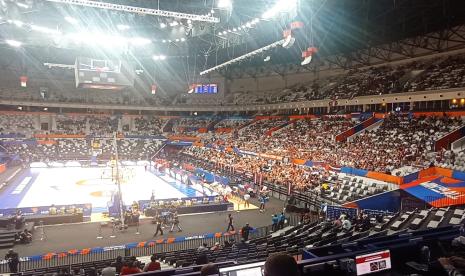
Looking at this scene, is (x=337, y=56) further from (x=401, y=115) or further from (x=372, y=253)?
(x=372, y=253)

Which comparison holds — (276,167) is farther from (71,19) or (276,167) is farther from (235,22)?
(71,19)

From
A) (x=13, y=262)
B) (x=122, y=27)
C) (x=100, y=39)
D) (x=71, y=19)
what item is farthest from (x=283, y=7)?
(x=13, y=262)

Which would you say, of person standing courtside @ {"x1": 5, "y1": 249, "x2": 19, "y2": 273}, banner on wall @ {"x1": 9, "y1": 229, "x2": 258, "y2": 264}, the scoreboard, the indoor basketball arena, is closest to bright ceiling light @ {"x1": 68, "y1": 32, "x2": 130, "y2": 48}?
the indoor basketball arena

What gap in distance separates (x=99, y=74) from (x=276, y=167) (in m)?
15.7

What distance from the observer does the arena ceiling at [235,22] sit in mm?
24328

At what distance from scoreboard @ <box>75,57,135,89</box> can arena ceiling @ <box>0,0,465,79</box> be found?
1.71m

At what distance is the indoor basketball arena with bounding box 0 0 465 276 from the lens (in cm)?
1163

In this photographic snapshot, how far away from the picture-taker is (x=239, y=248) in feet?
42.4

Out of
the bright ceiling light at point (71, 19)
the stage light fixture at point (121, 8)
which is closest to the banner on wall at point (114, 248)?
the stage light fixture at point (121, 8)

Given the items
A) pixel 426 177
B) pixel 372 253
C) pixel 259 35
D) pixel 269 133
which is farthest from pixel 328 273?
pixel 269 133

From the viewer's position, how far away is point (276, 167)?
3058cm

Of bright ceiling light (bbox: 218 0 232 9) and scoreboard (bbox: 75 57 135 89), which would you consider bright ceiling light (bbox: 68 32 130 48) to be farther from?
bright ceiling light (bbox: 218 0 232 9)

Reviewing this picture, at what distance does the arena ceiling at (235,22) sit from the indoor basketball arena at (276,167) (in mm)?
151

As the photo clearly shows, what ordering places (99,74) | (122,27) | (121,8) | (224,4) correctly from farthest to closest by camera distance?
(122,27)
(99,74)
(224,4)
(121,8)
